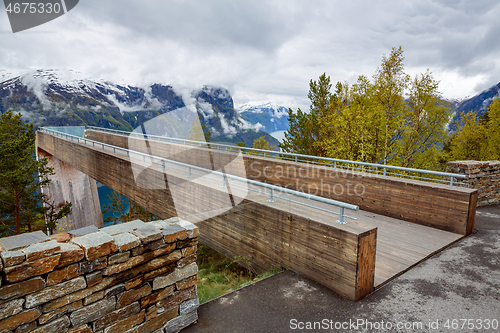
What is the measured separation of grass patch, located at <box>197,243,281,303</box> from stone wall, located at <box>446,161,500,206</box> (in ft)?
21.4

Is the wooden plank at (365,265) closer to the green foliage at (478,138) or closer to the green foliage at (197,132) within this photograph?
the green foliage at (197,132)

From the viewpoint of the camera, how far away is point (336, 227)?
414cm

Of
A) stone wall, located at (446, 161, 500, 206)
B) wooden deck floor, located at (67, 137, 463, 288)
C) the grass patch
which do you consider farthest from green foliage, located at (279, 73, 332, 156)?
wooden deck floor, located at (67, 137, 463, 288)

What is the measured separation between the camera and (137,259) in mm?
2965

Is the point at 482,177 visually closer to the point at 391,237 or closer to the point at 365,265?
the point at 391,237

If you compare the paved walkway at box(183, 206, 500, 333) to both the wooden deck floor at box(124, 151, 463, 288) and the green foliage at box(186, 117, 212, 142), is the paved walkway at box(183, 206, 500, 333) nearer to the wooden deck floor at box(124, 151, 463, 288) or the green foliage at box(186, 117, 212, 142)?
the wooden deck floor at box(124, 151, 463, 288)

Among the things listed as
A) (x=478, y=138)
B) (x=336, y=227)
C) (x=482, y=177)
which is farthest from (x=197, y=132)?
(x=478, y=138)

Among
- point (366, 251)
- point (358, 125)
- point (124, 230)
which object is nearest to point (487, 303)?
point (366, 251)

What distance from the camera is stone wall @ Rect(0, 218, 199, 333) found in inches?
91.0

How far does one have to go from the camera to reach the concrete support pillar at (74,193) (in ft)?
83.4

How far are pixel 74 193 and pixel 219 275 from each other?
24795mm

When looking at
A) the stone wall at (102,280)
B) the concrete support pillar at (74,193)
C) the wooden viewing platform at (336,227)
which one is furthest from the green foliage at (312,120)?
the stone wall at (102,280)

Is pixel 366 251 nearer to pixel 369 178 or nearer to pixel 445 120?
pixel 369 178

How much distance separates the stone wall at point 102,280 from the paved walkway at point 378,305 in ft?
1.95
